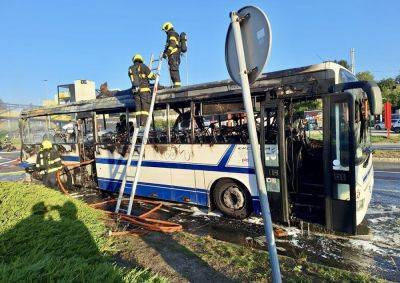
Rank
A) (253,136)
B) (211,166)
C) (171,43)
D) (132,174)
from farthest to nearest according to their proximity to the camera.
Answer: (171,43), (132,174), (211,166), (253,136)

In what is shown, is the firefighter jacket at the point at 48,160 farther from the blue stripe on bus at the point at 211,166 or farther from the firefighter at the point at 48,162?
the blue stripe on bus at the point at 211,166

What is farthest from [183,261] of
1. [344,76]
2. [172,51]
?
[172,51]

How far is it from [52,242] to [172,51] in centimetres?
652

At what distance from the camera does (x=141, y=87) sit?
8039 millimetres

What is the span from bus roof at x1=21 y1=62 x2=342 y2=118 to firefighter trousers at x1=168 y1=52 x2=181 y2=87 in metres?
1.02

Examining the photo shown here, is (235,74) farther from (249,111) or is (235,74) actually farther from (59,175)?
(59,175)

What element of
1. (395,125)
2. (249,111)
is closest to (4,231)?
(249,111)

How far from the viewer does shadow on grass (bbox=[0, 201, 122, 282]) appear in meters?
2.71

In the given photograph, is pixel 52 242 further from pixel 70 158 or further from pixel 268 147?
pixel 70 158

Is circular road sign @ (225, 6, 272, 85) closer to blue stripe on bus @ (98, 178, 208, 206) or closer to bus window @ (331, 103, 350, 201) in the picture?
bus window @ (331, 103, 350, 201)

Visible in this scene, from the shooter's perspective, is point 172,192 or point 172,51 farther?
point 172,51

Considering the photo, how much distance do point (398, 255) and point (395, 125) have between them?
3520cm

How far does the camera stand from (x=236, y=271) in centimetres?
425

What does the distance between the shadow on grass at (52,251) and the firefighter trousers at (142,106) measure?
2927 mm
